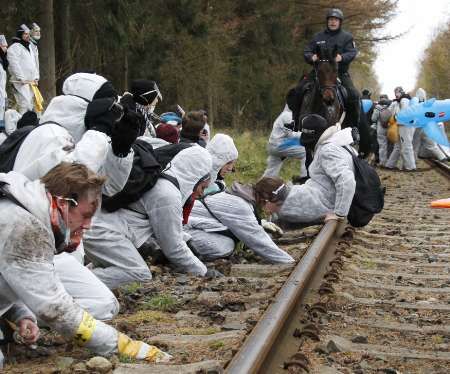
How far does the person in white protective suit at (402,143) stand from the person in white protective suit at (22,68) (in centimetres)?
794

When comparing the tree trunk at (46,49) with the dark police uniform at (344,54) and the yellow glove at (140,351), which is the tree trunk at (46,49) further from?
the yellow glove at (140,351)

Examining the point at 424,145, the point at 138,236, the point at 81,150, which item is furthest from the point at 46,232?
the point at 424,145

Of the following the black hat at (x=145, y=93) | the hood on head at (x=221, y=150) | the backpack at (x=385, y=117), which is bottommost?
the backpack at (x=385, y=117)

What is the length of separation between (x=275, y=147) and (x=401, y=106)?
798 cm

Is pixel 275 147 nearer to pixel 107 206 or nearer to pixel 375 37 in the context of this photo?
pixel 107 206

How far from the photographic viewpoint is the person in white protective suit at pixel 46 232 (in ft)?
10.4

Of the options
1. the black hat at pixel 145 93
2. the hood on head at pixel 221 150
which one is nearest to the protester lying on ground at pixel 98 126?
the black hat at pixel 145 93

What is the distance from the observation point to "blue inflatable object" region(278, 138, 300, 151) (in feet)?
38.5

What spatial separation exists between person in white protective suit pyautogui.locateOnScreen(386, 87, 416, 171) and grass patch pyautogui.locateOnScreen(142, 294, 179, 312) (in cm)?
1289

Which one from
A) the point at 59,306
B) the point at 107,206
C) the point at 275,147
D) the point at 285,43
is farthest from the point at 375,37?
the point at 59,306

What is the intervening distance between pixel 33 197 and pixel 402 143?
14.9 m

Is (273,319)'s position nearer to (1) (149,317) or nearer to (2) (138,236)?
(1) (149,317)

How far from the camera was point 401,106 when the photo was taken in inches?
742

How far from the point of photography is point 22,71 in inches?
544
